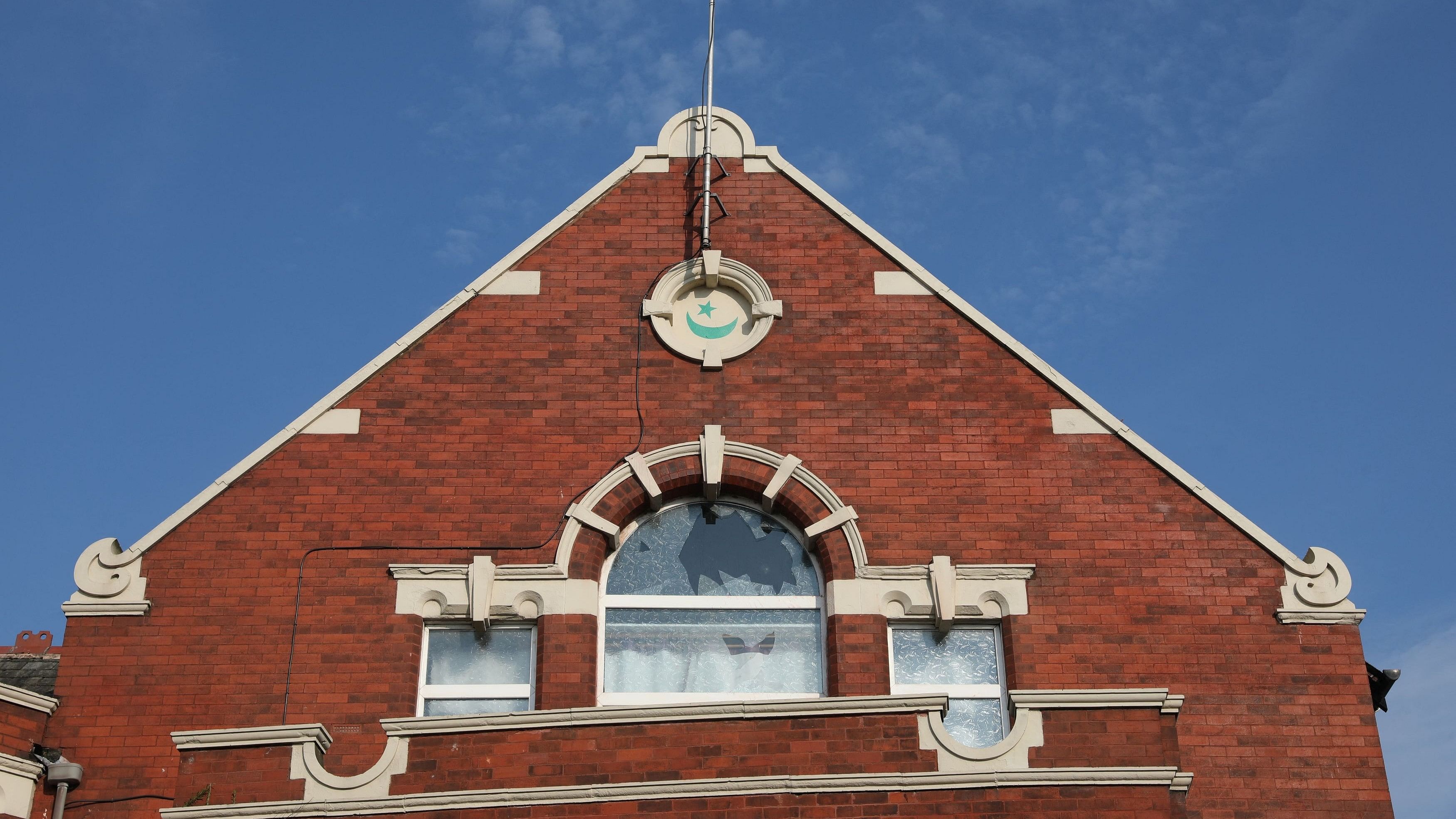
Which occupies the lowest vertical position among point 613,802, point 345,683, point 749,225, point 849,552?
point 613,802

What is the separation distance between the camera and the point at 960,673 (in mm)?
15648

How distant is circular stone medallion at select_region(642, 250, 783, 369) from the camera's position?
1716cm

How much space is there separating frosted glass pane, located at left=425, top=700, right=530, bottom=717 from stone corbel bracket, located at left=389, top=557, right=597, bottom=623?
717mm

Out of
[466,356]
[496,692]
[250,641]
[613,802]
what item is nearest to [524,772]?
[613,802]

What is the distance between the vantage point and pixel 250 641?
606 inches

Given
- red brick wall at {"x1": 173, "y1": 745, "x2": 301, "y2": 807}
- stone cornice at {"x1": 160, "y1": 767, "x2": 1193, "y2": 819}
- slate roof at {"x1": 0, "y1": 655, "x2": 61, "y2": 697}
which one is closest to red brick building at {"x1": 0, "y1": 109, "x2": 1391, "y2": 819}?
red brick wall at {"x1": 173, "y1": 745, "x2": 301, "y2": 807}

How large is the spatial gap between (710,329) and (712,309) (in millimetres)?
254

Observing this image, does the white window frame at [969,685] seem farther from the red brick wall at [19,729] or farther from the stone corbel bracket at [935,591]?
the red brick wall at [19,729]

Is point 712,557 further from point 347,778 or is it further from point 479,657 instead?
point 347,778

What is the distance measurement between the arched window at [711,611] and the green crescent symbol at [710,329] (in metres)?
1.73

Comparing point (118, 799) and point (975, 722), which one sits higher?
point (975, 722)

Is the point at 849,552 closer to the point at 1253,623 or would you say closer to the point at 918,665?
the point at 918,665

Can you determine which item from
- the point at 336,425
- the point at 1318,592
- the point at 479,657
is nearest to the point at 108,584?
the point at 336,425

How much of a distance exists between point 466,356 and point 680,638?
11.5ft
